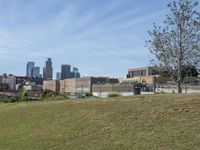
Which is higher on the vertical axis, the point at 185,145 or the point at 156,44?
the point at 156,44

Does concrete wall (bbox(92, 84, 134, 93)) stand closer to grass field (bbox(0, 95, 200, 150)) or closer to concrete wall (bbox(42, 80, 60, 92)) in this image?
concrete wall (bbox(42, 80, 60, 92))

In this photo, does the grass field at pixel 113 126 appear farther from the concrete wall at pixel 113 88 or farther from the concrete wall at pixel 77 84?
the concrete wall at pixel 77 84

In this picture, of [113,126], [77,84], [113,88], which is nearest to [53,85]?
[77,84]

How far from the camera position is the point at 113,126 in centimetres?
1546

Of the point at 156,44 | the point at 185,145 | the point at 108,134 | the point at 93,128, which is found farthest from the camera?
the point at 156,44

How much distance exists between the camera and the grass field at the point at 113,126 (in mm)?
13062

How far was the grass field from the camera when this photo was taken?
13.1m

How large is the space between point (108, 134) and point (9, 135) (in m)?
5.26

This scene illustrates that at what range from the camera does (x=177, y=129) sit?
531 inches

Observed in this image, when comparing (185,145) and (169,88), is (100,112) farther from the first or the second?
(169,88)

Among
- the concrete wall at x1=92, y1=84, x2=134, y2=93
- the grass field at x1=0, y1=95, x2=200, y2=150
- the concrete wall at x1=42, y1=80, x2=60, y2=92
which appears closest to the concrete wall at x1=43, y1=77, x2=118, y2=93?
the concrete wall at x1=42, y1=80, x2=60, y2=92

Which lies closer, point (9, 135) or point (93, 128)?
point (93, 128)

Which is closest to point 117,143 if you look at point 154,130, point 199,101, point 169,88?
point 154,130

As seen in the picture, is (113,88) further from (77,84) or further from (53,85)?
(53,85)
